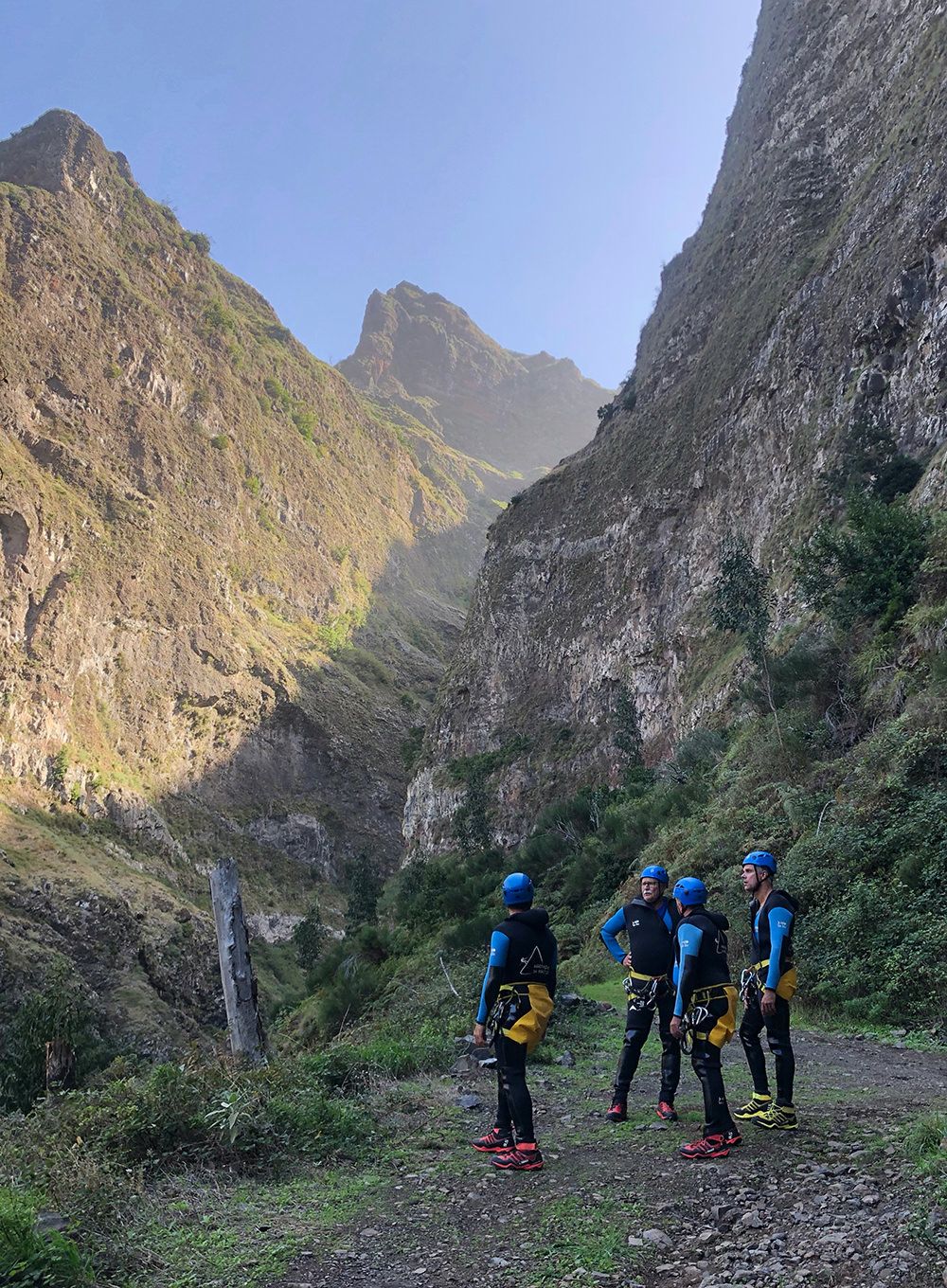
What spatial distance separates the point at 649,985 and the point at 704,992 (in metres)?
0.57

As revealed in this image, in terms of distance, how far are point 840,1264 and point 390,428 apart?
119457mm

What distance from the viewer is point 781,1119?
16.0 feet

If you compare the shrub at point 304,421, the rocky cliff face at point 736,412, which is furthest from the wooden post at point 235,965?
the shrub at point 304,421

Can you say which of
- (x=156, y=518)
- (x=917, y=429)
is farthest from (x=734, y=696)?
(x=156, y=518)

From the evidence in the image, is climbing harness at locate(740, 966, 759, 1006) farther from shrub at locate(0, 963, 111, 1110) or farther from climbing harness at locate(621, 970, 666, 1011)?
shrub at locate(0, 963, 111, 1110)

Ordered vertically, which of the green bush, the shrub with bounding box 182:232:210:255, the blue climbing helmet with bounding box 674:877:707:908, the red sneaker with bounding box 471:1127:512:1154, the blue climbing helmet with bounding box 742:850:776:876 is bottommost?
the red sneaker with bounding box 471:1127:512:1154

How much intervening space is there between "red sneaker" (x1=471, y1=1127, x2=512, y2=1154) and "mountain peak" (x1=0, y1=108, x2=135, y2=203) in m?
90.7

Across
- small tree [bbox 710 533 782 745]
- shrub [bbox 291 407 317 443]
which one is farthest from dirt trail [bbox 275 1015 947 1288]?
shrub [bbox 291 407 317 443]

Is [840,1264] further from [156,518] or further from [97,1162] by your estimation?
[156,518]

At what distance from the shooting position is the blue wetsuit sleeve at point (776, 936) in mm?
5047

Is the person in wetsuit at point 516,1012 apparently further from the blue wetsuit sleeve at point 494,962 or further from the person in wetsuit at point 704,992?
the person in wetsuit at point 704,992

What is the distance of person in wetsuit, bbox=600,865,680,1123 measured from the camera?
551 cm

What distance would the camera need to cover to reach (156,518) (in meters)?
63.0

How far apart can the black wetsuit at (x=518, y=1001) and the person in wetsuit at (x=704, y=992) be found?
899mm
